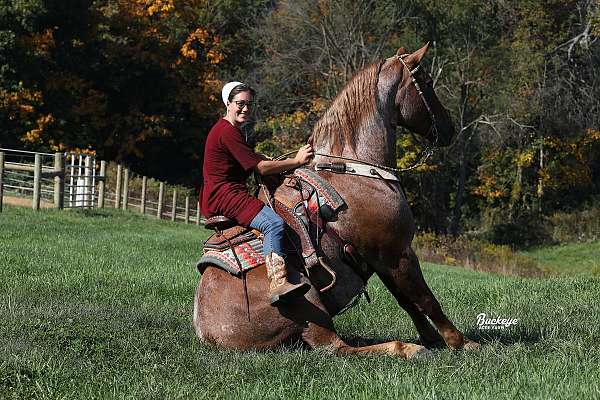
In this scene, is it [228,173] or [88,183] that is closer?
[228,173]

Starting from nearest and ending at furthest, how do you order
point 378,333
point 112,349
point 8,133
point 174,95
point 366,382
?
point 366,382
point 112,349
point 378,333
point 8,133
point 174,95

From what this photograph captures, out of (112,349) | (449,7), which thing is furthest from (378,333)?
(449,7)

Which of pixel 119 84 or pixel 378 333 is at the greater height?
pixel 119 84

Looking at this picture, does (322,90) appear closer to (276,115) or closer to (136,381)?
(276,115)

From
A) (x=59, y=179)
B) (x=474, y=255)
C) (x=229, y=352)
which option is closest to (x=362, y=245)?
(x=229, y=352)

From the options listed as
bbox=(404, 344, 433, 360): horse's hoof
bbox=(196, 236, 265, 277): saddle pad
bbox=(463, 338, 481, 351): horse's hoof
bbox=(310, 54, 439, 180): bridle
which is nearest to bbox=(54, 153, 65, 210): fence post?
bbox=(310, 54, 439, 180): bridle

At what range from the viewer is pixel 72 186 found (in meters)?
28.7

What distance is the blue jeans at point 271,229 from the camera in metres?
7.25

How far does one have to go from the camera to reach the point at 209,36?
4756cm

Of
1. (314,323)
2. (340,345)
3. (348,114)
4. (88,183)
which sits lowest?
(88,183)

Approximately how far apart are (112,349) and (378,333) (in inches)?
109

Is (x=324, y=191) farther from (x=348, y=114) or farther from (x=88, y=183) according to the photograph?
(x=88, y=183)

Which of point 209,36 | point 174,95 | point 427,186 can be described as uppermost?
point 209,36

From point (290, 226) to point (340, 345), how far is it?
0.99 m
